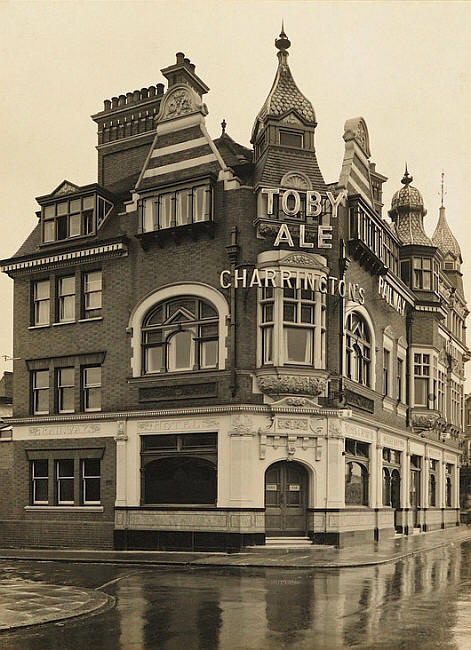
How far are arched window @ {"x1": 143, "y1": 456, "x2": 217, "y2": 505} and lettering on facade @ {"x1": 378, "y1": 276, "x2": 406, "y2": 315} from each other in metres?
11.2

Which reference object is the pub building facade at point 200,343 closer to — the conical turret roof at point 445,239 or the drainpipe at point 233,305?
the drainpipe at point 233,305

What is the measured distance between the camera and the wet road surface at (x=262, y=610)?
12.0 metres

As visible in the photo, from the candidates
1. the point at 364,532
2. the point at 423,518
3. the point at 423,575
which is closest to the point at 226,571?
the point at 423,575

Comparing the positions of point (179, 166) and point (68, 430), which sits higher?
point (179, 166)

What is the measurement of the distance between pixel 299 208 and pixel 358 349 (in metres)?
6.89

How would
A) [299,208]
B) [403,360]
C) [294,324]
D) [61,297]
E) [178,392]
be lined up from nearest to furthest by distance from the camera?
[294,324] < [299,208] < [178,392] < [61,297] < [403,360]

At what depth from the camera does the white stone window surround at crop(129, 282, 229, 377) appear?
2834 cm

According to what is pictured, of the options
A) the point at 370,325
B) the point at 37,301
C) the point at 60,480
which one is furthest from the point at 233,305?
the point at 60,480

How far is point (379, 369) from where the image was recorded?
3469 centimetres

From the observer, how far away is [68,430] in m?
31.4

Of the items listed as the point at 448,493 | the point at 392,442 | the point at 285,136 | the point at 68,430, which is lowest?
the point at 448,493

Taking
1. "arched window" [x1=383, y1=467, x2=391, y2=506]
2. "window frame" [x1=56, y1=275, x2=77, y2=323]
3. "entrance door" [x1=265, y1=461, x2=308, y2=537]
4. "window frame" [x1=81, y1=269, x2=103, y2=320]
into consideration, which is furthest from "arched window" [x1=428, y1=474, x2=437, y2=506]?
"window frame" [x1=56, y1=275, x2=77, y2=323]

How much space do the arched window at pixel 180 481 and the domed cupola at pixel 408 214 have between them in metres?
17.9

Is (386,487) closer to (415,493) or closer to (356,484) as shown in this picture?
(356,484)
